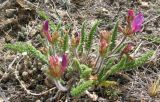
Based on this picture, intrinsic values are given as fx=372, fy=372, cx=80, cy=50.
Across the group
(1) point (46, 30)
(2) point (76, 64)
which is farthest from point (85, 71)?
(1) point (46, 30)

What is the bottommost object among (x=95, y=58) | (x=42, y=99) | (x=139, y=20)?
(x=42, y=99)

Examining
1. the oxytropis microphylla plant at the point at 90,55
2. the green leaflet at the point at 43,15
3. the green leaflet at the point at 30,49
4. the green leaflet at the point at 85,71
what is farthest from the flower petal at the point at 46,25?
the green leaflet at the point at 43,15

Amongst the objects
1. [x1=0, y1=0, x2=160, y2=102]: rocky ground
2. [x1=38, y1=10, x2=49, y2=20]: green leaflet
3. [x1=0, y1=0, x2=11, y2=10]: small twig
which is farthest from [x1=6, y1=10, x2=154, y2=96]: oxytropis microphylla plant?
[x1=0, y1=0, x2=11, y2=10]: small twig

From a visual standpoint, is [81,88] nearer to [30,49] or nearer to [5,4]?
[30,49]

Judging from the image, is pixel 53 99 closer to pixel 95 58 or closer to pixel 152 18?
pixel 95 58

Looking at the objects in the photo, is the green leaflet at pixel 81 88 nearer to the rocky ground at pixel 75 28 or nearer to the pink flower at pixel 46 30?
the rocky ground at pixel 75 28

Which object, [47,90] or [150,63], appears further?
[150,63]

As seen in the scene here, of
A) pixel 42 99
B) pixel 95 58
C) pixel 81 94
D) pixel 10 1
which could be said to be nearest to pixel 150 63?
pixel 95 58
